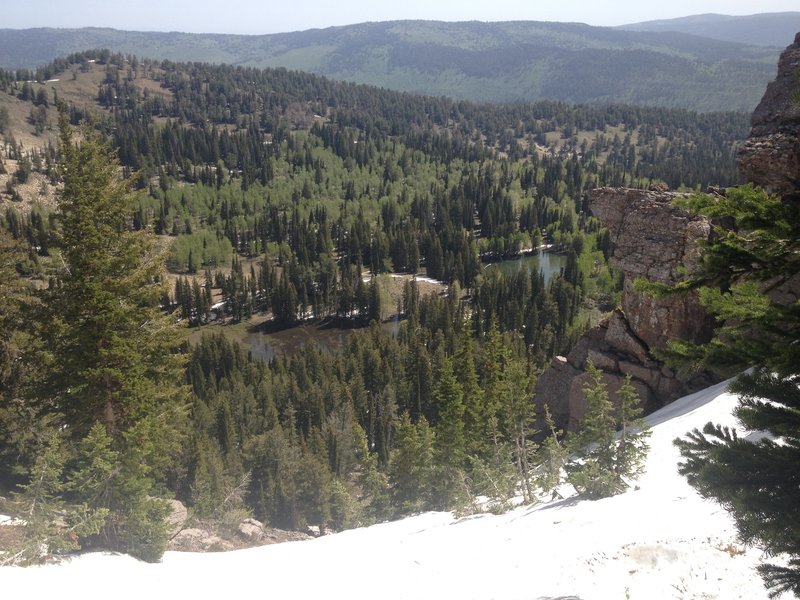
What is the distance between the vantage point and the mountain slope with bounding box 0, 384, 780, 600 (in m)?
13.4

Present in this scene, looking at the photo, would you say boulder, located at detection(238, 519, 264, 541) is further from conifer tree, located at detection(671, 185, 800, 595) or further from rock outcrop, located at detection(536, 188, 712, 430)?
conifer tree, located at detection(671, 185, 800, 595)

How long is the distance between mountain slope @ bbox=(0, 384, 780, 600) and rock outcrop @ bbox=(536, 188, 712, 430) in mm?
10461

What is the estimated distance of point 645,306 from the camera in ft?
104

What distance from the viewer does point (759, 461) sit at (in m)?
9.38

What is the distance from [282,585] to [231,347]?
83.6 metres

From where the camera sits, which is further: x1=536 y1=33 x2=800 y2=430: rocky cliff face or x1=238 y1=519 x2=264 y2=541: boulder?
x1=238 y1=519 x2=264 y2=541: boulder

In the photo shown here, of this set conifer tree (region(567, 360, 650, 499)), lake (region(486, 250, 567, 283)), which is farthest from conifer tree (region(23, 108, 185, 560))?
lake (region(486, 250, 567, 283))

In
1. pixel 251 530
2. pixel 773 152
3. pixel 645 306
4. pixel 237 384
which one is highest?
pixel 773 152

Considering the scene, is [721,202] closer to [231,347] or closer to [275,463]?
[275,463]

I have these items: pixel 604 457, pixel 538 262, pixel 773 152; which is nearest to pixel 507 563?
pixel 604 457

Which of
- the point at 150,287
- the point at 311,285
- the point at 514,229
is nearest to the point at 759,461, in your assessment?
the point at 150,287

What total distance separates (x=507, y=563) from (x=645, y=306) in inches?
793

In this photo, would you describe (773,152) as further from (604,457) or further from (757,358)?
(757,358)

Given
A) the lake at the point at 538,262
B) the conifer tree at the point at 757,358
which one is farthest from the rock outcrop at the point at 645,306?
the lake at the point at 538,262
